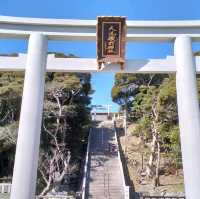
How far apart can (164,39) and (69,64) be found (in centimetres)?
213

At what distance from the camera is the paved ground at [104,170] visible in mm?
13398

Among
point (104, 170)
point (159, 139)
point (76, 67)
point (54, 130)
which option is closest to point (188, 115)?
point (76, 67)

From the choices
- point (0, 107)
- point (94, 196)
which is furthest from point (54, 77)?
point (94, 196)

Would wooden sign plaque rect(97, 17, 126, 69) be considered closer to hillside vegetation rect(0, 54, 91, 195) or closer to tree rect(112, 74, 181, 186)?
hillside vegetation rect(0, 54, 91, 195)

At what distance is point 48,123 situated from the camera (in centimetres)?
1591

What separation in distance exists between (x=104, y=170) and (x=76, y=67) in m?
10.4

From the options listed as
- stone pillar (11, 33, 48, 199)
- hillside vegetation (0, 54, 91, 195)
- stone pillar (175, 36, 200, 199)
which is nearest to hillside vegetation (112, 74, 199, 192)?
hillside vegetation (0, 54, 91, 195)

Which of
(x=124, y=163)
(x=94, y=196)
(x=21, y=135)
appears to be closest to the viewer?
(x=21, y=135)

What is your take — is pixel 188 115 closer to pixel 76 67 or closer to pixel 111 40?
pixel 111 40

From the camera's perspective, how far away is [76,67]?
6316mm

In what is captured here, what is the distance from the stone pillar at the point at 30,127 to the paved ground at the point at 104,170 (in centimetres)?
808

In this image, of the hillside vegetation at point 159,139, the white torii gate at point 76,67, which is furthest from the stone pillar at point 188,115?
the hillside vegetation at point 159,139

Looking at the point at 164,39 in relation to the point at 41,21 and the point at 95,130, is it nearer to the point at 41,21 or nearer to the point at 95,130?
the point at 41,21

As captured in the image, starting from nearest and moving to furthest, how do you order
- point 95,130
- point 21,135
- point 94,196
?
point 21,135, point 94,196, point 95,130
